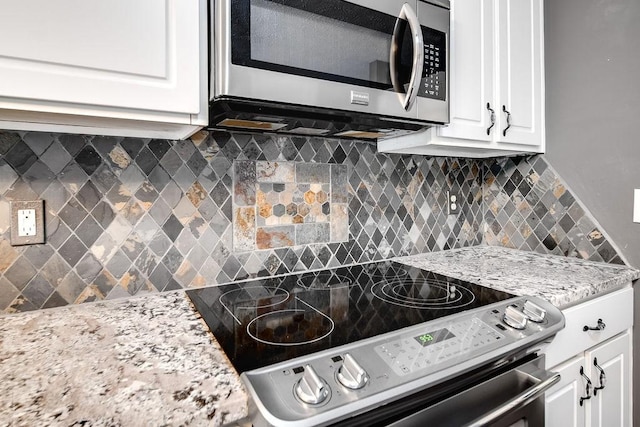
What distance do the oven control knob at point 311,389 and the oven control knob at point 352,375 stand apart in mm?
41

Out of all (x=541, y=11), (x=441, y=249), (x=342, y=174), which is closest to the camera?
(x=342, y=174)

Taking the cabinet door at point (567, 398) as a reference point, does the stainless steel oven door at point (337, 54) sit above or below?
above

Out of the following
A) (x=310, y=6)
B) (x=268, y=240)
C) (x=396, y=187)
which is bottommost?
(x=268, y=240)

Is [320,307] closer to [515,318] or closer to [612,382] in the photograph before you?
[515,318]

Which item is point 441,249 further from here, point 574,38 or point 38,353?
point 38,353

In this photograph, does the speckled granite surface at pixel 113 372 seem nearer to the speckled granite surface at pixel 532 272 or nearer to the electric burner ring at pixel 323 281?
the electric burner ring at pixel 323 281

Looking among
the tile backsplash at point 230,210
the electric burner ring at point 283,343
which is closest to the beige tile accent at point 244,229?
the tile backsplash at point 230,210

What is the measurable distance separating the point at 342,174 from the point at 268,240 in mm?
431

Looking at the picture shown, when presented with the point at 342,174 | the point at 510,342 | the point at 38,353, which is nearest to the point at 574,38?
the point at 342,174

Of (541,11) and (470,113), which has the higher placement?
(541,11)

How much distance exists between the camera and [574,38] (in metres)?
1.57

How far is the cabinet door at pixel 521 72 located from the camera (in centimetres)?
146

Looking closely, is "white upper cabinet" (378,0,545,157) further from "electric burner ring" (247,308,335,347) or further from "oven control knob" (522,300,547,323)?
"electric burner ring" (247,308,335,347)

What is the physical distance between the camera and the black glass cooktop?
0.81 m
